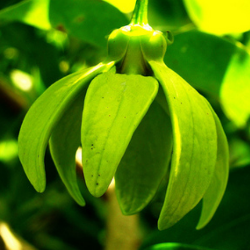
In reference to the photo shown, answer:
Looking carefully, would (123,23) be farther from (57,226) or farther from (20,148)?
(57,226)

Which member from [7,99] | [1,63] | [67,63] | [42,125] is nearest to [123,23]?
[42,125]

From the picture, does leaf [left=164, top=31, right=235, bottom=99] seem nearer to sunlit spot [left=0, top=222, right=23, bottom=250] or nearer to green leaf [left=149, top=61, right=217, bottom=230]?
green leaf [left=149, top=61, right=217, bottom=230]

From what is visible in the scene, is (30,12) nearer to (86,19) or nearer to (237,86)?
(86,19)

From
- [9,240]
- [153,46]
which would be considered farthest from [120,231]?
[153,46]

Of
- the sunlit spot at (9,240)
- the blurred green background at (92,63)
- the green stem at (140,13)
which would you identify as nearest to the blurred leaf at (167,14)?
the blurred green background at (92,63)

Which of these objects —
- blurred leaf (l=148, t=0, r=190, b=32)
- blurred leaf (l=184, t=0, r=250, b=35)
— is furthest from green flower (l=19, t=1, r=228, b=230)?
blurred leaf (l=148, t=0, r=190, b=32)
